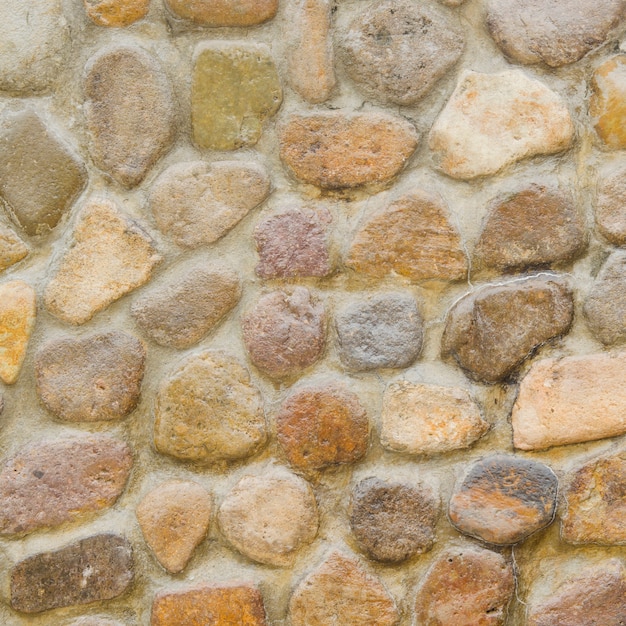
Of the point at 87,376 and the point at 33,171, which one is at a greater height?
the point at 33,171

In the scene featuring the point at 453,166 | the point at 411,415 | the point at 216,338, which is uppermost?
the point at 453,166

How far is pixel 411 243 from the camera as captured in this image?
1.19m

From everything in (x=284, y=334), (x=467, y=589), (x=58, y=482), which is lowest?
(x=467, y=589)

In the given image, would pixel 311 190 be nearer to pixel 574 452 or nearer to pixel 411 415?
pixel 411 415


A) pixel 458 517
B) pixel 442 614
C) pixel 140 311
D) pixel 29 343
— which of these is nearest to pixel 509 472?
pixel 458 517

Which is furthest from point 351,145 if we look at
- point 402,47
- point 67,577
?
point 67,577

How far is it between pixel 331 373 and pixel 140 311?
305 millimetres

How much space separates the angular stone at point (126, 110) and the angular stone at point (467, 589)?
0.75 metres

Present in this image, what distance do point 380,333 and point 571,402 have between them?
0.30 m

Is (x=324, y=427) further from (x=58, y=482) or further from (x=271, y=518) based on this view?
(x=58, y=482)

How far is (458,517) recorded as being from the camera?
116 cm

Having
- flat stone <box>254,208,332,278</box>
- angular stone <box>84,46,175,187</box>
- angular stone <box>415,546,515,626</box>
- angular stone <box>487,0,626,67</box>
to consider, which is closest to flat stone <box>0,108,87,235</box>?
angular stone <box>84,46,175,187</box>

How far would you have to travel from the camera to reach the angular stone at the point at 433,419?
1172 millimetres

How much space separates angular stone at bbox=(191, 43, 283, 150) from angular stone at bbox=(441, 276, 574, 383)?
17.3 inches
